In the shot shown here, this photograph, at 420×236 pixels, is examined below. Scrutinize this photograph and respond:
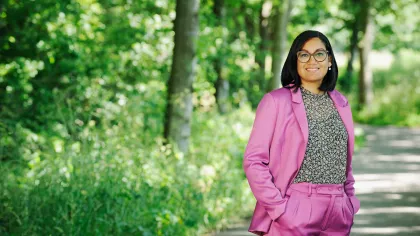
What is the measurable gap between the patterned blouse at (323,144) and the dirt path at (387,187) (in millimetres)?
4034

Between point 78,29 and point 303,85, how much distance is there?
21.1 ft

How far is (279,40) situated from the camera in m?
14.9

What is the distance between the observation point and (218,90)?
16.0 meters

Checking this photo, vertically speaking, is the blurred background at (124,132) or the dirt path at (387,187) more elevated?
the blurred background at (124,132)

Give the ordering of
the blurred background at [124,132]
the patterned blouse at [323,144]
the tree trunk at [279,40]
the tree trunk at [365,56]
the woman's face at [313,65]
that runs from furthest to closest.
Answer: the tree trunk at [365,56]
the tree trunk at [279,40]
the blurred background at [124,132]
the woman's face at [313,65]
the patterned blouse at [323,144]

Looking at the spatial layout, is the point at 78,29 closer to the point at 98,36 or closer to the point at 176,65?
the point at 98,36

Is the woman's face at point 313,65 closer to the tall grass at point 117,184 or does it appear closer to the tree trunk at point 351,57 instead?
the tall grass at point 117,184

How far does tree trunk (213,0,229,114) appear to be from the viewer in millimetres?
13016

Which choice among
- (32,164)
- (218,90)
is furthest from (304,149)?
(218,90)

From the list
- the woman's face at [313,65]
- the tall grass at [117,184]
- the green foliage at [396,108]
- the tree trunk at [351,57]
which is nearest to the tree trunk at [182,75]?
the tall grass at [117,184]

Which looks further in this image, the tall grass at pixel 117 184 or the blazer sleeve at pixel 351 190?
the tall grass at pixel 117 184

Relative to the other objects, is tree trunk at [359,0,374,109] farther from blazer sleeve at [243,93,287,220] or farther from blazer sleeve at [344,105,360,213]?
blazer sleeve at [243,93,287,220]

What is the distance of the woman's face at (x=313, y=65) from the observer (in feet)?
13.5

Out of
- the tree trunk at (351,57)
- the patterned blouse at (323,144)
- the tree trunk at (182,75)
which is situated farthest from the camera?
the tree trunk at (351,57)
